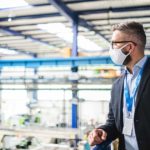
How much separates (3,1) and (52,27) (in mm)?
1996

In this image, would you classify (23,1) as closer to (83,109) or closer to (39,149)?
(39,149)

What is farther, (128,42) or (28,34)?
(28,34)

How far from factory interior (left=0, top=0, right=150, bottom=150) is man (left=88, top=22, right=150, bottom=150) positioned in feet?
2.16

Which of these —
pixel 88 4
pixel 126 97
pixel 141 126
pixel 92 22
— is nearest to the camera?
pixel 141 126

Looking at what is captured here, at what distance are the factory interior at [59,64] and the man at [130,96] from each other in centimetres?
66

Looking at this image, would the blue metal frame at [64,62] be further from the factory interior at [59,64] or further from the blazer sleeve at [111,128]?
the blazer sleeve at [111,128]

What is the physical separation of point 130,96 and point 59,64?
2399 mm

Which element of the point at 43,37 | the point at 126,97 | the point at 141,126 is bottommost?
the point at 141,126

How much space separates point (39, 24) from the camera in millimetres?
6117

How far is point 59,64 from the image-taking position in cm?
371

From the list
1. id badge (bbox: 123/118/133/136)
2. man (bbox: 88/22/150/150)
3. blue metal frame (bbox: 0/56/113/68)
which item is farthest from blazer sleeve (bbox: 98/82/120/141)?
blue metal frame (bbox: 0/56/113/68)

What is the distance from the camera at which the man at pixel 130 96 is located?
1306 millimetres

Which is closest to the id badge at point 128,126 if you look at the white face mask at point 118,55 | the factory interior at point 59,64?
A: the white face mask at point 118,55

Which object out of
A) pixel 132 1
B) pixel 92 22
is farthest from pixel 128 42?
pixel 92 22
